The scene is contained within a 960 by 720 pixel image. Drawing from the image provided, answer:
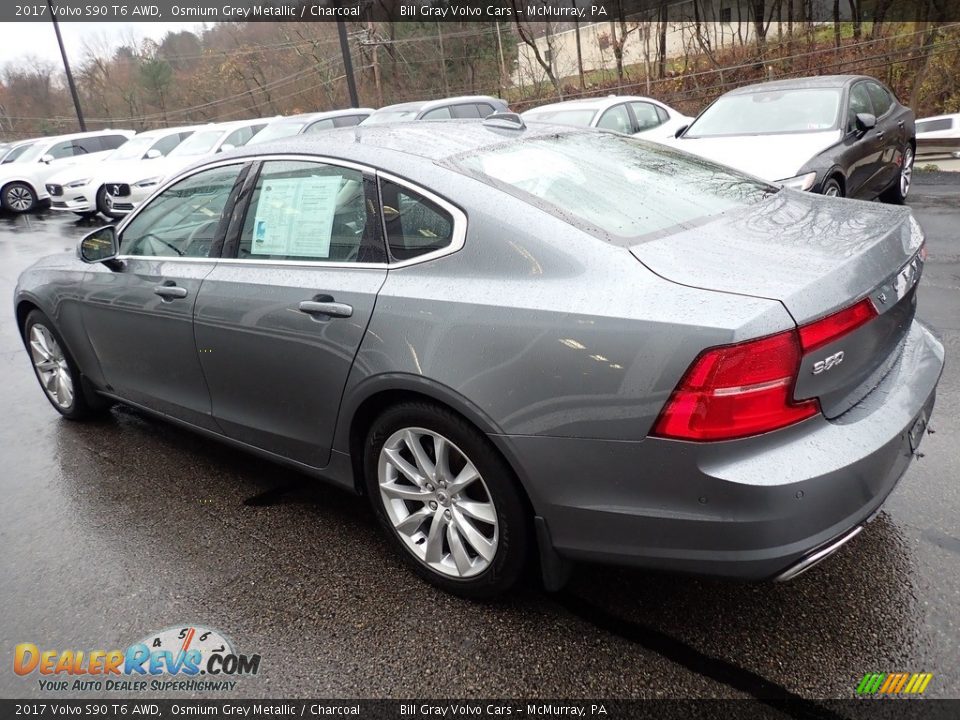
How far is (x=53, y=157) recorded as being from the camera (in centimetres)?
1880

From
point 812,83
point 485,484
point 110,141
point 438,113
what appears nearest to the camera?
point 485,484

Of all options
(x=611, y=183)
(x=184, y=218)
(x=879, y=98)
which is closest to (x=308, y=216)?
(x=184, y=218)

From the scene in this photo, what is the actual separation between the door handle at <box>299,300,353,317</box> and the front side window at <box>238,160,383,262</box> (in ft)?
0.62

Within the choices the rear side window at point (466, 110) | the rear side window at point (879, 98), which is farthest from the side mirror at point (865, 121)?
the rear side window at point (466, 110)

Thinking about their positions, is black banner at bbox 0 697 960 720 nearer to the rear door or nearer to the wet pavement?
the wet pavement

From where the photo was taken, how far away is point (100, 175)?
1516 cm

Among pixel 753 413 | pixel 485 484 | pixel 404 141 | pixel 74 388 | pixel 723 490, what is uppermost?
pixel 404 141

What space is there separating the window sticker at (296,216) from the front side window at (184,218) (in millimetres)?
317

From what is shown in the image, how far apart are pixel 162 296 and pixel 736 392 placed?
8.84 feet

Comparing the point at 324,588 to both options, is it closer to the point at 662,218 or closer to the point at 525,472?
the point at 525,472

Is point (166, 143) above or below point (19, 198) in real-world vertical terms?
above

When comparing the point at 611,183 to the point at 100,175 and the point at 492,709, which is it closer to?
the point at 492,709

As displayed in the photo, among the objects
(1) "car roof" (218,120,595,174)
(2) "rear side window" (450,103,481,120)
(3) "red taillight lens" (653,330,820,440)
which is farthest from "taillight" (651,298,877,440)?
(2) "rear side window" (450,103,481,120)

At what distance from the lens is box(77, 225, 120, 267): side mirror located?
392cm
